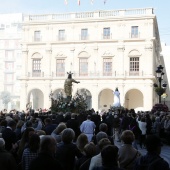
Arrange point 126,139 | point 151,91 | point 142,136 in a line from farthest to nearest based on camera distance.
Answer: point 151,91
point 142,136
point 126,139

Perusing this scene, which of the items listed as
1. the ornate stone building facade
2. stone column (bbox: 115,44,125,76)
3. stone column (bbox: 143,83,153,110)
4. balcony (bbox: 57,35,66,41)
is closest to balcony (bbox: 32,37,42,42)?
the ornate stone building facade

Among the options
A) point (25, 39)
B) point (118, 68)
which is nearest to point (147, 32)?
point (118, 68)

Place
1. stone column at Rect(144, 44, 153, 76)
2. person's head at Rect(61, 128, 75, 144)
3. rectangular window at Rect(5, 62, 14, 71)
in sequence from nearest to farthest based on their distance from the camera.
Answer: person's head at Rect(61, 128, 75, 144) → stone column at Rect(144, 44, 153, 76) → rectangular window at Rect(5, 62, 14, 71)

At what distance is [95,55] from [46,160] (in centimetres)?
3987

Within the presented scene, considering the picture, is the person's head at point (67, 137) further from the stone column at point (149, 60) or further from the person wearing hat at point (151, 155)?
the stone column at point (149, 60)

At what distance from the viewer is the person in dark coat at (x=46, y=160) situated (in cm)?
486

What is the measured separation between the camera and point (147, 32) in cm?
4272

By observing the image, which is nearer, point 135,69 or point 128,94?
point 135,69

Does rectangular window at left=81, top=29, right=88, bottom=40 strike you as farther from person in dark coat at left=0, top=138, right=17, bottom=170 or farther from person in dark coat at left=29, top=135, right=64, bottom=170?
person in dark coat at left=29, top=135, right=64, bottom=170

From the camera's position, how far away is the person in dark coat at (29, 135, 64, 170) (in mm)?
4859

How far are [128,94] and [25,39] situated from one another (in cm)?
1512

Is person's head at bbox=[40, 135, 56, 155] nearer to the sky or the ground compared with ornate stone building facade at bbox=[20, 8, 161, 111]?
nearer to the ground

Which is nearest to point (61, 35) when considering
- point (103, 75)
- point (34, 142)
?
point (103, 75)

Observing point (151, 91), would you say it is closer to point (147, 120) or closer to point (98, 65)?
point (98, 65)
